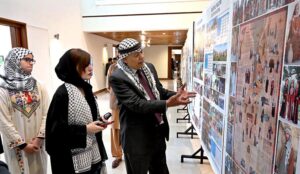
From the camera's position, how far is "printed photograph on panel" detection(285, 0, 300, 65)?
0.69 metres

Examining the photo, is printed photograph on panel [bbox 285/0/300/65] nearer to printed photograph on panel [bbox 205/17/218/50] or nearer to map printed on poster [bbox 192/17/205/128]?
printed photograph on panel [bbox 205/17/218/50]

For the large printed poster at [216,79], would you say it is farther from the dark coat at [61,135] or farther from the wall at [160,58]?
the wall at [160,58]

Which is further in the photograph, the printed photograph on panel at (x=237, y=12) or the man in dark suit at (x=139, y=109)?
the man in dark suit at (x=139, y=109)

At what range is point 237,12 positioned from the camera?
1.22 meters

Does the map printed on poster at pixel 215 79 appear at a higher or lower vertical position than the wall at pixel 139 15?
lower

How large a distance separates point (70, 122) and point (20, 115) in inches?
25.9

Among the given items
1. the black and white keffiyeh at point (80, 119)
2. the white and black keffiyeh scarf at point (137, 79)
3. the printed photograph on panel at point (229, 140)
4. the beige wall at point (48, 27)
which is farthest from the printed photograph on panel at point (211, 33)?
the beige wall at point (48, 27)

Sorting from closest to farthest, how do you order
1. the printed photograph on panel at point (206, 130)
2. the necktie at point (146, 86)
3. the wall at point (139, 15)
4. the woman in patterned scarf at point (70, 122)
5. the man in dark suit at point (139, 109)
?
1. the woman in patterned scarf at point (70, 122)
2. the man in dark suit at point (139, 109)
3. the necktie at point (146, 86)
4. the printed photograph on panel at point (206, 130)
5. the wall at point (139, 15)

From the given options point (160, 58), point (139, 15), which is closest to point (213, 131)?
point (139, 15)

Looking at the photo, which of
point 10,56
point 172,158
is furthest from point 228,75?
point 172,158

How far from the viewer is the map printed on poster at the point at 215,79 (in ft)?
4.84

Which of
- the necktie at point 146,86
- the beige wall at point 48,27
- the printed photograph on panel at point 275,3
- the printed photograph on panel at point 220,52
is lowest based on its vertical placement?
the necktie at point 146,86

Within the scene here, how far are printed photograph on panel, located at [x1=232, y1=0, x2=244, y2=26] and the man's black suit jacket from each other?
2.22 ft

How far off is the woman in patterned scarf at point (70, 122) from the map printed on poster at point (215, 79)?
35.1 inches
